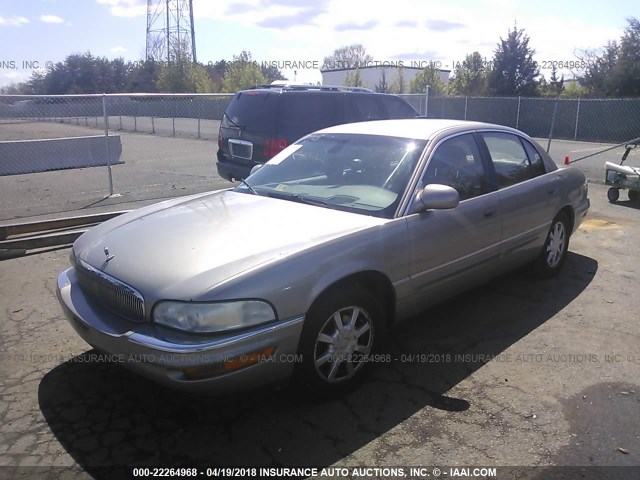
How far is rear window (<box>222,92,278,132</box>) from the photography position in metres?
7.78

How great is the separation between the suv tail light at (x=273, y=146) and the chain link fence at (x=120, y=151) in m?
2.88

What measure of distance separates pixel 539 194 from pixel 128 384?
380 centimetres

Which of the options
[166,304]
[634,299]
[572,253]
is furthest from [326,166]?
[572,253]

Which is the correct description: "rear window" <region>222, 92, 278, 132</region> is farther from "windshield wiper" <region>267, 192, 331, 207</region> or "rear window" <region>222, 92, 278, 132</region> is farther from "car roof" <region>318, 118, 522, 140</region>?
"windshield wiper" <region>267, 192, 331, 207</region>

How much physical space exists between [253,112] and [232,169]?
3.14ft

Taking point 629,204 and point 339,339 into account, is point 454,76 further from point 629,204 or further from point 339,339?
point 339,339

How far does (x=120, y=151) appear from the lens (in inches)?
480

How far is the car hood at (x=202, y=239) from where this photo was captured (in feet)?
9.09

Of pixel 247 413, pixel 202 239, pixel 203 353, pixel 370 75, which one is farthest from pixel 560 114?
pixel 370 75

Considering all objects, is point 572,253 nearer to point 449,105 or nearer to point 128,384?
point 128,384

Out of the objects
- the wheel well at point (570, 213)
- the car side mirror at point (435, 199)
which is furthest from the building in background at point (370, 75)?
the car side mirror at point (435, 199)

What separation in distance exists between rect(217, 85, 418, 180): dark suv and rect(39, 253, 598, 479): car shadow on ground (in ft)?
14.4

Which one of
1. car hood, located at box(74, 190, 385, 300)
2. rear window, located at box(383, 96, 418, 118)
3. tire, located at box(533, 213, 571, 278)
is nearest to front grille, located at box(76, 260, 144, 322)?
car hood, located at box(74, 190, 385, 300)

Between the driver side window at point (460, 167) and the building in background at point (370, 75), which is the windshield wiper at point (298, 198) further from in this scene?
the building in background at point (370, 75)
